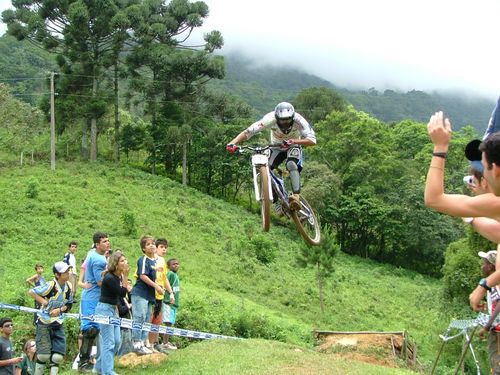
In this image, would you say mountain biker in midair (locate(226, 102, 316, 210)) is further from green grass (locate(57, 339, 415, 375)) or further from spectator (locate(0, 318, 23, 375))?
spectator (locate(0, 318, 23, 375))

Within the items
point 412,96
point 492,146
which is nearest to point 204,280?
point 492,146

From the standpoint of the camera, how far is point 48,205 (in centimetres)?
2933

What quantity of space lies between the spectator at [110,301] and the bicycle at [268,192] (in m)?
2.12

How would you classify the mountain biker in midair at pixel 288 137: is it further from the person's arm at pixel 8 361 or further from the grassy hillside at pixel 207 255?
the grassy hillside at pixel 207 255

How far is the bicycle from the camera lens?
7.72 meters

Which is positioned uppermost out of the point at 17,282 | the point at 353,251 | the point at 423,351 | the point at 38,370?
the point at 38,370

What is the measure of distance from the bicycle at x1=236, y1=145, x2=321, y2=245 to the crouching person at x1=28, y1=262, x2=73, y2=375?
10.2 ft

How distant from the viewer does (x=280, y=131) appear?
7.93 meters

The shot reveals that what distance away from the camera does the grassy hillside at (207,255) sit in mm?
18391

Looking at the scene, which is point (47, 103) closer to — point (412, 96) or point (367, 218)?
point (367, 218)

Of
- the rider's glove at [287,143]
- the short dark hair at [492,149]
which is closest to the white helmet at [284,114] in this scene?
the rider's glove at [287,143]

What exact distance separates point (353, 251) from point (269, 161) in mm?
41779

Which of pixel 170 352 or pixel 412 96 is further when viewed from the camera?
pixel 412 96

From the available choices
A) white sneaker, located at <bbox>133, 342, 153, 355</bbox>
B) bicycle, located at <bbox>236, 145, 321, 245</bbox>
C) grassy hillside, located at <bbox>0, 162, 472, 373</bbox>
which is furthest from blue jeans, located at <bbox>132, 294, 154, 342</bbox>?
grassy hillside, located at <bbox>0, 162, 472, 373</bbox>
